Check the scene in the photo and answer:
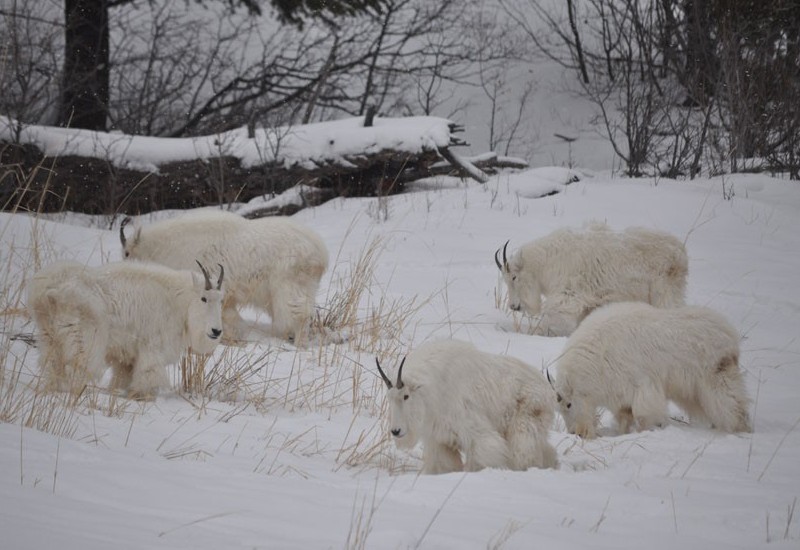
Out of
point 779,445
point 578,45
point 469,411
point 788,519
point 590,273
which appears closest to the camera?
point 788,519

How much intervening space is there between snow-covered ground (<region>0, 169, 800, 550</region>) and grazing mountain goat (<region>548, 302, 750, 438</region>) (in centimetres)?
18

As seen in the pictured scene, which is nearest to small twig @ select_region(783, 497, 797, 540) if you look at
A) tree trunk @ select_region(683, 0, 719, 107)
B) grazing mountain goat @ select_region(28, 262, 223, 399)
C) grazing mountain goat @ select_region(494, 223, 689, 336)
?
grazing mountain goat @ select_region(28, 262, 223, 399)

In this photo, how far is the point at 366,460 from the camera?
17.8ft

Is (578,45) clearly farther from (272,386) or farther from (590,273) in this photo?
(272,386)

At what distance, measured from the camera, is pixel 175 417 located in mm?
5898

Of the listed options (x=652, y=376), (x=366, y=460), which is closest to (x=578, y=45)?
(x=652, y=376)

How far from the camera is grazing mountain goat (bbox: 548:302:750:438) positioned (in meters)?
6.51

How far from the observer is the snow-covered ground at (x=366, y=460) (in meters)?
3.36

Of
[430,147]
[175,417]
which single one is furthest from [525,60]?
[175,417]

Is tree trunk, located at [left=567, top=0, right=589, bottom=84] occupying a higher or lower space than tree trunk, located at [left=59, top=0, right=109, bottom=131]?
higher

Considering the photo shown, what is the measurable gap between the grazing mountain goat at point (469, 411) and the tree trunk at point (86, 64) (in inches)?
498

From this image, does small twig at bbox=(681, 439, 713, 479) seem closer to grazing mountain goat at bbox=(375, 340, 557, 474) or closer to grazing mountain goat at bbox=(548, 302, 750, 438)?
grazing mountain goat at bbox=(548, 302, 750, 438)

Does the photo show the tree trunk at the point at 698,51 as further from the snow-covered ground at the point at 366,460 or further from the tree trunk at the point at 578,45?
the snow-covered ground at the point at 366,460

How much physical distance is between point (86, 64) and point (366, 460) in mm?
13762
